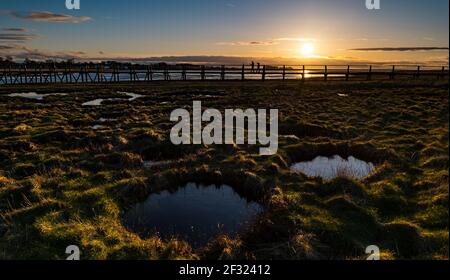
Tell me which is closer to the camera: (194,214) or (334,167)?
(194,214)

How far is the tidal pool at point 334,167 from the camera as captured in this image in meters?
12.9

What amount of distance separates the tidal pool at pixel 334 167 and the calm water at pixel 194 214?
11.3 feet

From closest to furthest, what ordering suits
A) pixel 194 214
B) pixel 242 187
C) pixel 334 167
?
pixel 194 214
pixel 242 187
pixel 334 167

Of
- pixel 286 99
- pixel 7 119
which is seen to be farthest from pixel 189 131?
pixel 286 99

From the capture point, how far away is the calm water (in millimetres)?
9461

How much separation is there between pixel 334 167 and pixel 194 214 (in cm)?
657

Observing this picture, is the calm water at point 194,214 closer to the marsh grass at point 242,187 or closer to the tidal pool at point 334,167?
the marsh grass at point 242,187

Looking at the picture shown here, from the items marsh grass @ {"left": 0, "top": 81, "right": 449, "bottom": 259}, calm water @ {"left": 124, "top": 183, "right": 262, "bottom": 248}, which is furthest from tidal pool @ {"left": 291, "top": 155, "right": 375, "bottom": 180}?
calm water @ {"left": 124, "top": 183, "right": 262, "bottom": 248}

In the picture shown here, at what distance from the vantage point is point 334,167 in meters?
14.1

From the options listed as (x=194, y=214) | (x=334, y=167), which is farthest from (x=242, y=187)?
(x=334, y=167)

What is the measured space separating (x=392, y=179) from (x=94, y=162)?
11367 mm

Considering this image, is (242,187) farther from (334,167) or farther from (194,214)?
(334,167)

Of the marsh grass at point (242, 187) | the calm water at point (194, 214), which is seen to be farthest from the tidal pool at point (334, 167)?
the calm water at point (194, 214)

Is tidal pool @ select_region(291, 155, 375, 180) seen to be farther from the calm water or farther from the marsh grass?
the calm water
